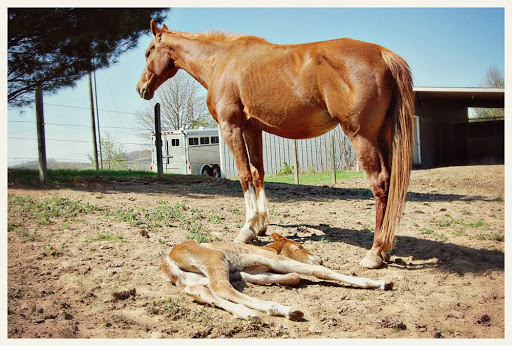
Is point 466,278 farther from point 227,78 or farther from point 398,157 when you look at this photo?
point 227,78

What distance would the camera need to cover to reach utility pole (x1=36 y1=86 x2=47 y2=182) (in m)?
8.42

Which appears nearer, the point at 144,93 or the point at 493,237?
the point at 493,237

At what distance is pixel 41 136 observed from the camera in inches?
340

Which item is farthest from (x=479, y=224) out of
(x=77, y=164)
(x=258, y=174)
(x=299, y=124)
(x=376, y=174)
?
(x=77, y=164)

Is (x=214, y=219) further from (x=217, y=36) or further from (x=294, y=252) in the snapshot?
(x=217, y=36)

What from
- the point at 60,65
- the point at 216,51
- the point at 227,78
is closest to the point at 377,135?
the point at 227,78

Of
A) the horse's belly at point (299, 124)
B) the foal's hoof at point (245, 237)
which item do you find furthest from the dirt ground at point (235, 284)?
the horse's belly at point (299, 124)

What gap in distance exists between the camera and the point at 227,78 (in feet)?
17.4

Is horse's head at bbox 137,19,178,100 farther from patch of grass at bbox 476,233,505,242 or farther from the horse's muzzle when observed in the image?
patch of grass at bbox 476,233,505,242

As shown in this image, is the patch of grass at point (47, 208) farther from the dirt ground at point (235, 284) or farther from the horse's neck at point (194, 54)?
the horse's neck at point (194, 54)

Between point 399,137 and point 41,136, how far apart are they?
282 inches

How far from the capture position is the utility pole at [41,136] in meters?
8.42

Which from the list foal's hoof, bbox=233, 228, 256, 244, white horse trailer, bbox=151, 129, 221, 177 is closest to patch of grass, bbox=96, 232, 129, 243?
foal's hoof, bbox=233, 228, 256, 244
